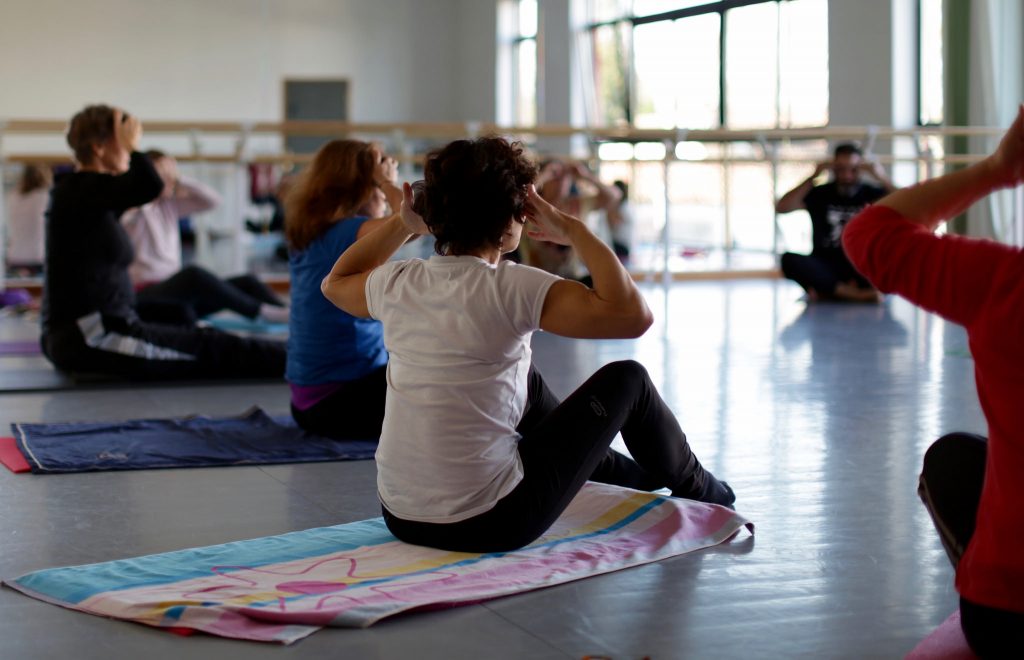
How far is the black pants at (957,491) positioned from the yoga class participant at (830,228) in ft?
18.3

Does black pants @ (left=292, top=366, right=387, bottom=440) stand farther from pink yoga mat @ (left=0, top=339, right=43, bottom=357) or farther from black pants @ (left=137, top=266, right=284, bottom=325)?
pink yoga mat @ (left=0, top=339, right=43, bottom=357)

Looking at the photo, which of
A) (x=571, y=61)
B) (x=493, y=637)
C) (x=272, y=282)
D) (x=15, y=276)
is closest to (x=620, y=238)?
(x=272, y=282)

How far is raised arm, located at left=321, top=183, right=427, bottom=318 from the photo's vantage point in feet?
7.70

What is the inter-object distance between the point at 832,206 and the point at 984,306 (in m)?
Result: 6.01

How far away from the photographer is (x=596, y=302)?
2.05 metres

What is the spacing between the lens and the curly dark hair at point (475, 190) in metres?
2.11

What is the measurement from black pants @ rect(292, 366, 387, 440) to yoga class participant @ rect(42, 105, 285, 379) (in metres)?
1.14

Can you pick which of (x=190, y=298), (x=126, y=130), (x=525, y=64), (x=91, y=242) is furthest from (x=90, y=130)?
(x=525, y=64)

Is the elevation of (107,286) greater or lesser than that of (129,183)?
lesser

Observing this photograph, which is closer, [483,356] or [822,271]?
[483,356]

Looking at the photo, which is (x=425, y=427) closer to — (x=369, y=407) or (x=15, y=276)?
(x=369, y=407)

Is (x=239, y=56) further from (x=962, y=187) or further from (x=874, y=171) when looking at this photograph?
(x=962, y=187)

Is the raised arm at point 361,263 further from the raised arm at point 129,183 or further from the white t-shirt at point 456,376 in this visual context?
the raised arm at point 129,183

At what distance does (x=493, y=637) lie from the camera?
6.25 ft
